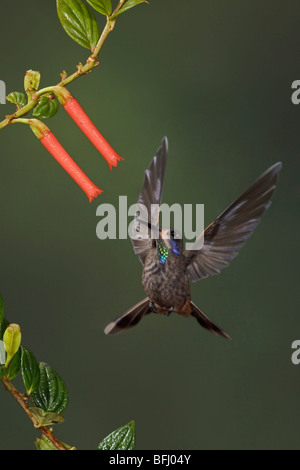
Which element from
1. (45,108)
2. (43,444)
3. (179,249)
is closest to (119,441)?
(43,444)

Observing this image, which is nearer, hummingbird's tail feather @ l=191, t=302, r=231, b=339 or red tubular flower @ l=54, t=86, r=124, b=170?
red tubular flower @ l=54, t=86, r=124, b=170

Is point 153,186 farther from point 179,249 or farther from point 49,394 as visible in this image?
point 49,394

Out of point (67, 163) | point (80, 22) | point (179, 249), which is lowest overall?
point (179, 249)

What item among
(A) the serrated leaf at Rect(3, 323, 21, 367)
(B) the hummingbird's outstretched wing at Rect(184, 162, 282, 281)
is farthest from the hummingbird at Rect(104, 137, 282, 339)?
(A) the serrated leaf at Rect(3, 323, 21, 367)

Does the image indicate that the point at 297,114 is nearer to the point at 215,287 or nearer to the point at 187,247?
the point at 215,287

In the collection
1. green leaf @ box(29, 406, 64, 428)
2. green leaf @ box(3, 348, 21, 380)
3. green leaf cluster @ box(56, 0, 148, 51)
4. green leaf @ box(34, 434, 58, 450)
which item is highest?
green leaf cluster @ box(56, 0, 148, 51)

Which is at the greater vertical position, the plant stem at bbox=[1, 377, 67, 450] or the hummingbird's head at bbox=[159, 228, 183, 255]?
the hummingbird's head at bbox=[159, 228, 183, 255]

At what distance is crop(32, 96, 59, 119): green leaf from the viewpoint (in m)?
0.61

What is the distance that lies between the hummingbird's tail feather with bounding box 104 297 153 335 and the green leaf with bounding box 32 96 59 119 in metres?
0.21

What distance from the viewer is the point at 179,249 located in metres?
0.68

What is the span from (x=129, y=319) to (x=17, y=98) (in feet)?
0.80

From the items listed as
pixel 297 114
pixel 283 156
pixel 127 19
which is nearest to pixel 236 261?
pixel 283 156

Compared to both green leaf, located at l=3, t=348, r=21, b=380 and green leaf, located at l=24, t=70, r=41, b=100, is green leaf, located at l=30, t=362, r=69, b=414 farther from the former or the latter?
green leaf, located at l=24, t=70, r=41, b=100
